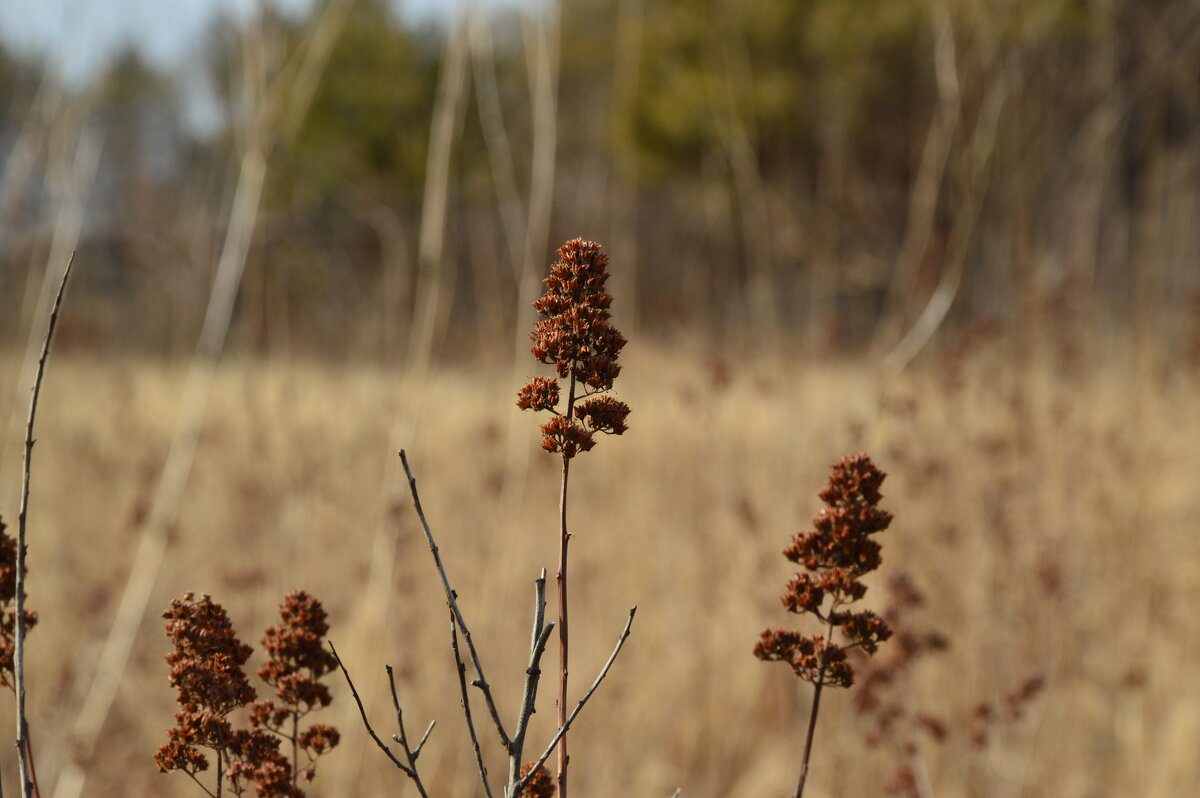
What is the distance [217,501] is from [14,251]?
161 centimetres

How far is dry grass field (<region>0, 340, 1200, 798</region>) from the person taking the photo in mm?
3008

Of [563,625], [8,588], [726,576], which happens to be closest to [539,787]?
[563,625]

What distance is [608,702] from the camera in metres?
3.46

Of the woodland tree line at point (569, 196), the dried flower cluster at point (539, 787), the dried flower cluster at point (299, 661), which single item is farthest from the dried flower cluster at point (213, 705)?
the woodland tree line at point (569, 196)

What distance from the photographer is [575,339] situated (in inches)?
28.7

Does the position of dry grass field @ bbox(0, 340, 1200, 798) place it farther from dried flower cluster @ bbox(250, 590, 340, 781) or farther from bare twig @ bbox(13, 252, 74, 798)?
bare twig @ bbox(13, 252, 74, 798)

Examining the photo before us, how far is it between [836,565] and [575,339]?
0.89 ft

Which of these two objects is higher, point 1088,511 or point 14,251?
point 14,251

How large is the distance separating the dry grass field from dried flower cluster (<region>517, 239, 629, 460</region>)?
1.51 metres

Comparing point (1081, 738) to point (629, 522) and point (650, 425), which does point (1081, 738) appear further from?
point (650, 425)

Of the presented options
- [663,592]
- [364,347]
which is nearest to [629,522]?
Result: [663,592]

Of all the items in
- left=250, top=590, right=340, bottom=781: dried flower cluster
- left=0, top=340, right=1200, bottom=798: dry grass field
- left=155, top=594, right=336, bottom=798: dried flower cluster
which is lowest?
left=155, top=594, right=336, bottom=798: dried flower cluster

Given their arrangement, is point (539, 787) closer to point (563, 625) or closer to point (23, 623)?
point (563, 625)

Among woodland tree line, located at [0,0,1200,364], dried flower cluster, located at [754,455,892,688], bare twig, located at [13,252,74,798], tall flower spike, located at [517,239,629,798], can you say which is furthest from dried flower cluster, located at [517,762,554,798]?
woodland tree line, located at [0,0,1200,364]
